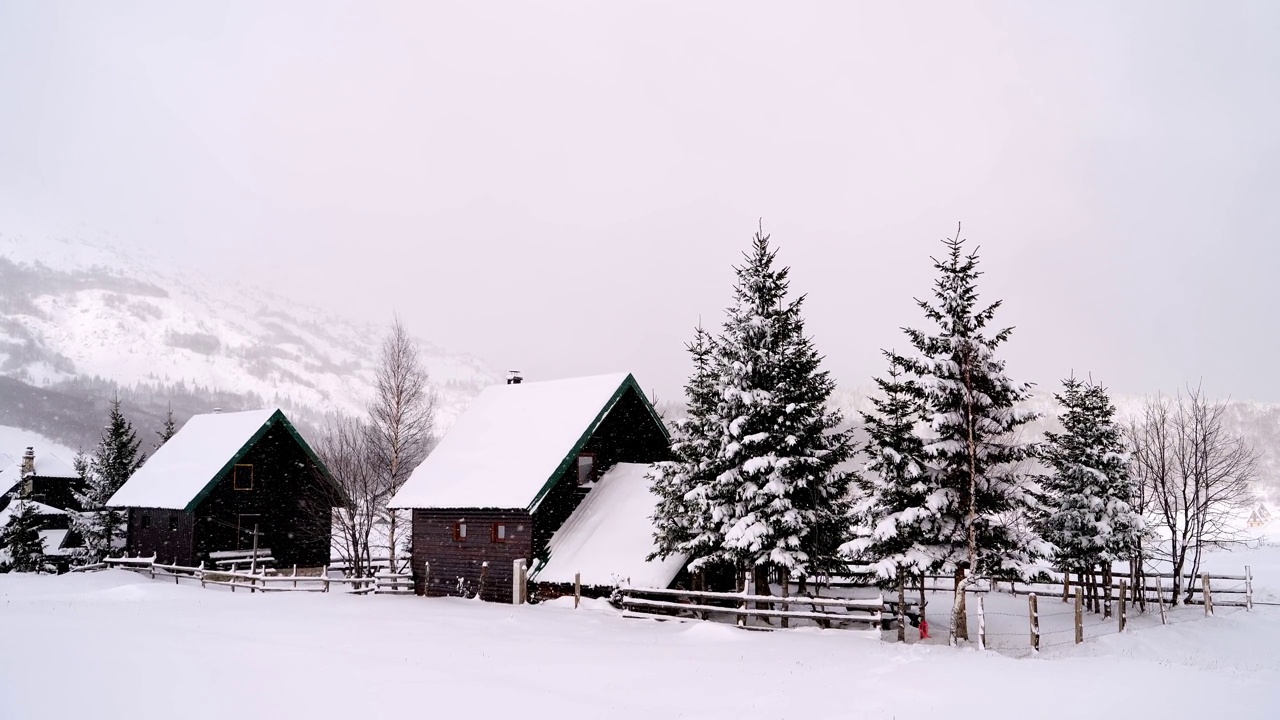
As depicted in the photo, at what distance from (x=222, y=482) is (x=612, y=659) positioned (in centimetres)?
3212

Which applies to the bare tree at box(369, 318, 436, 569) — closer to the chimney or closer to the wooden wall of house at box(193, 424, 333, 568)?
the wooden wall of house at box(193, 424, 333, 568)

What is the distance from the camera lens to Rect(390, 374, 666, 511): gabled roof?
30734 mm

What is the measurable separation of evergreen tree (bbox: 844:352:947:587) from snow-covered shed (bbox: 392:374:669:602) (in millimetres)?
11910

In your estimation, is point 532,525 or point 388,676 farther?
point 532,525

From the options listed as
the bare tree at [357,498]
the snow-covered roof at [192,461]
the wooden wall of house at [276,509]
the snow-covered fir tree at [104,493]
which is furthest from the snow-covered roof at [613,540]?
the snow-covered fir tree at [104,493]

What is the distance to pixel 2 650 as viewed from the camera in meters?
16.3

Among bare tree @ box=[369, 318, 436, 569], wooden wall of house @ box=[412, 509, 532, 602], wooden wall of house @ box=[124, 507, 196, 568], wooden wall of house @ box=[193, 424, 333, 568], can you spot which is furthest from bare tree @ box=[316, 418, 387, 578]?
wooden wall of house @ box=[124, 507, 196, 568]

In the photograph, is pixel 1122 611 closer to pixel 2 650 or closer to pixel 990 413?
pixel 990 413

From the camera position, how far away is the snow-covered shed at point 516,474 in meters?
30.4

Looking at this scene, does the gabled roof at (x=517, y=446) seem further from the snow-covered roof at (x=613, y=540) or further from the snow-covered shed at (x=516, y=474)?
the snow-covered roof at (x=613, y=540)

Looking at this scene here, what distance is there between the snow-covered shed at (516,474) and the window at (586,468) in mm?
38

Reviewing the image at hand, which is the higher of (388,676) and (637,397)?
(637,397)

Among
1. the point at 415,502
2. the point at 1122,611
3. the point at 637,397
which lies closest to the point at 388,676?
the point at 415,502

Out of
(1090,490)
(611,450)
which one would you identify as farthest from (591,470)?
(1090,490)
